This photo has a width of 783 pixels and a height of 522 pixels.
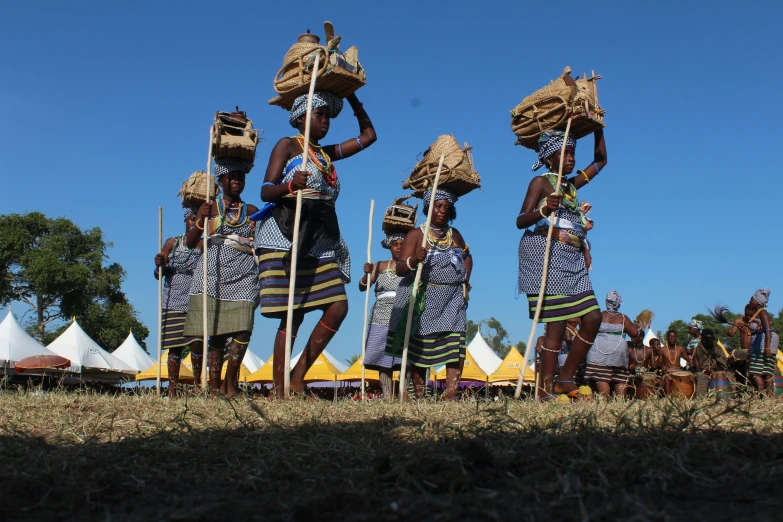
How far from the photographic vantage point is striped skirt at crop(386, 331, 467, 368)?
780cm

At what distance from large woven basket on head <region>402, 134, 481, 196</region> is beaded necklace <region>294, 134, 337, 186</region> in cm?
182

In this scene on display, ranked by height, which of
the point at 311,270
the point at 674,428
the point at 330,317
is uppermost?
the point at 311,270

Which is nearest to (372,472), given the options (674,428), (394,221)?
(674,428)

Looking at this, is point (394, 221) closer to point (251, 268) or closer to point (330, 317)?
point (251, 268)

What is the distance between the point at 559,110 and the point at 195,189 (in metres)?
5.09

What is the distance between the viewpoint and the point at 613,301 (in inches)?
461

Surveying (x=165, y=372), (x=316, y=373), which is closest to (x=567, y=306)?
(x=316, y=373)

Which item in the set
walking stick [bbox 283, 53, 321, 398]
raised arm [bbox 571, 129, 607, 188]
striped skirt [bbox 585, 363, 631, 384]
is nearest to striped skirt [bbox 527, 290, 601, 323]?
raised arm [bbox 571, 129, 607, 188]

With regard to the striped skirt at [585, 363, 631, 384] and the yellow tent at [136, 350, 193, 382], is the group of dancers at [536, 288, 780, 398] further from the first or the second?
the yellow tent at [136, 350, 193, 382]

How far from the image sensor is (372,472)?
7.93ft

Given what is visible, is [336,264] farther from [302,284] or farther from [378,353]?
[378,353]

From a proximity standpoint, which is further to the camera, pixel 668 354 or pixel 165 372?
pixel 165 372

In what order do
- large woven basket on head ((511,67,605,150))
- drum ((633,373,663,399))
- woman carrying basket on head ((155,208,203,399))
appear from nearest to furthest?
large woven basket on head ((511,67,605,150)) < woman carrying basket on head ((155,208,203,399)) < drum ((633,373,663,399))

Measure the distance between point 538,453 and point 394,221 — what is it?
8.40m
